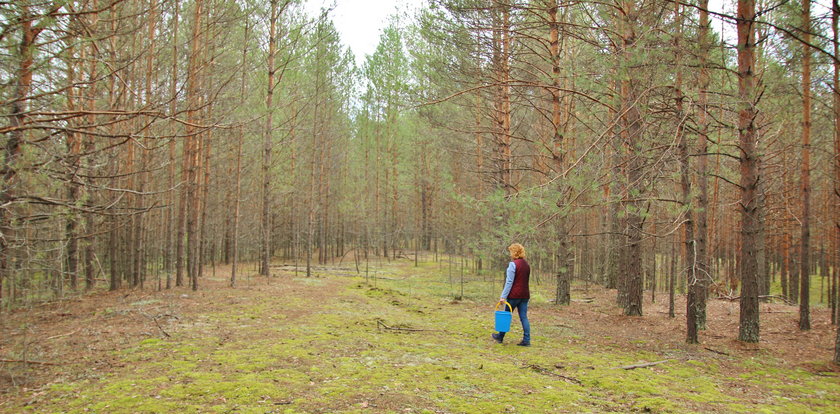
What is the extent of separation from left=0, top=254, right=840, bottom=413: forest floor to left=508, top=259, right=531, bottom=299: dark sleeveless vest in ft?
2.59

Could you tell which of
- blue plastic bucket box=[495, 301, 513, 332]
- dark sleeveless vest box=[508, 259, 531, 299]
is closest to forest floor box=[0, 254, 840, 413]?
blue plastic bucket box=[495, 301, 513, 332]

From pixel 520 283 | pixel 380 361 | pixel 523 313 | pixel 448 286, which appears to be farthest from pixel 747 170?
pixel 448 286

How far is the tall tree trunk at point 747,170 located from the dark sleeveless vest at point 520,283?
3.10 metres

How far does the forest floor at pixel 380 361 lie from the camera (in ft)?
13.1

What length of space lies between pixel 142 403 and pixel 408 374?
252 cm

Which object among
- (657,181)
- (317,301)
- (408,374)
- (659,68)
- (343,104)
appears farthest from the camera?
(343,104)

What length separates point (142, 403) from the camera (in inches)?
149

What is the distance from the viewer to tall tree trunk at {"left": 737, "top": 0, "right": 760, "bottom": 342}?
19.4 ft

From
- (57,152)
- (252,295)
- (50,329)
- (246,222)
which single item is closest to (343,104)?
(246,222)

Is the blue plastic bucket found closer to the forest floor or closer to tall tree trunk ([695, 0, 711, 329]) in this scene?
the forest floor

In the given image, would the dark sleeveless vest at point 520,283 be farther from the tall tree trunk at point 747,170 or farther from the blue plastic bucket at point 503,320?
the tall tree trunk at point 747,170

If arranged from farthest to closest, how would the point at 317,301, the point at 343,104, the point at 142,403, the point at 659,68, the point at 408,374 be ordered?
the point at 343,104, the point at 317,301, the point at 659,68, the point at 408,374, the point at 142,403

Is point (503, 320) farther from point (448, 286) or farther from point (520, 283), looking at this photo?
point (448, 286)

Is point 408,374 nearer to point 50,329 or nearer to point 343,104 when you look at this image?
point 50,329
